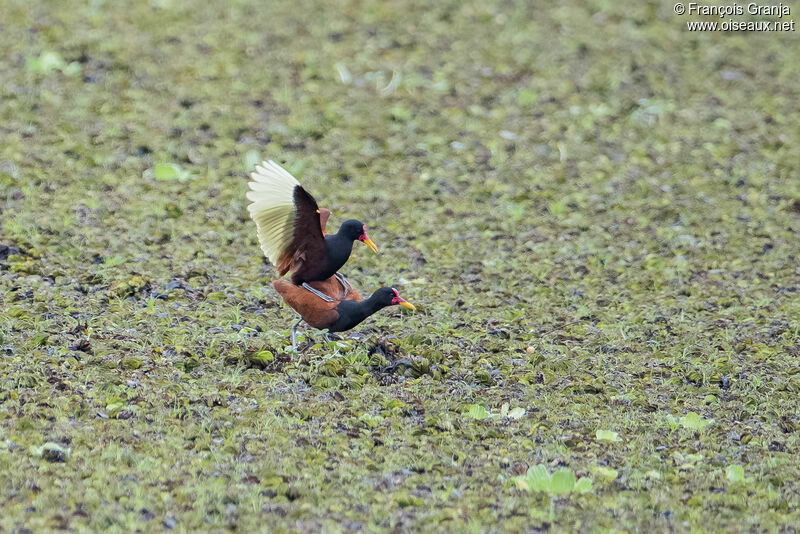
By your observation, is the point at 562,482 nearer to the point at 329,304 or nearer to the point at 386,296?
the point at 386,296

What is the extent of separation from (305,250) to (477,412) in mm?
1566

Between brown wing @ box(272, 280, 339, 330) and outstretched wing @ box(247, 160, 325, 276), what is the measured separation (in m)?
0.17

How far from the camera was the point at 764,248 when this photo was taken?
10117 mm

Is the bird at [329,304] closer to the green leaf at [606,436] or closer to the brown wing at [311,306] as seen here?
the brown wing at [311,306]

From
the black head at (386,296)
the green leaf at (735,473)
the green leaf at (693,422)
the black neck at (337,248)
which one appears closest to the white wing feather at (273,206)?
the black neck at (337,248)

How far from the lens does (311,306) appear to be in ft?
24.2

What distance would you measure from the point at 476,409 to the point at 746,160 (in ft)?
20.8

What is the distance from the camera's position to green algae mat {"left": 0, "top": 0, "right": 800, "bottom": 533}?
596 centimetres

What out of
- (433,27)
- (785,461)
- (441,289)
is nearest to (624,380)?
(785,461)

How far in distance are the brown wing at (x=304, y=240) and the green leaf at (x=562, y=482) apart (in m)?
2.28

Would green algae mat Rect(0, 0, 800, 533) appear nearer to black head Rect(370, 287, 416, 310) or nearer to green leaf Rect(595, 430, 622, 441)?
green leaf Rect(595, 430, 622, 441)

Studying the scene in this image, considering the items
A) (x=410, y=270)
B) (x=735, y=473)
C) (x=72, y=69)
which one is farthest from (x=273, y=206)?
(x=72, y=69)

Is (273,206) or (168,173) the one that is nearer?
(273,206)

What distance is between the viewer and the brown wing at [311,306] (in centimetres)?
735
